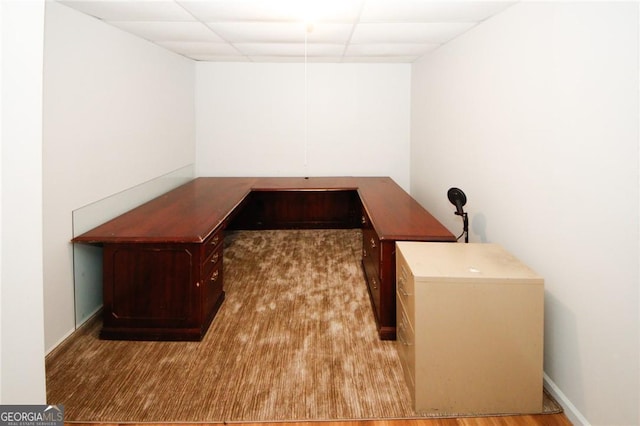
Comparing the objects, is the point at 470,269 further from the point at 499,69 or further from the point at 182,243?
the point at 182,243

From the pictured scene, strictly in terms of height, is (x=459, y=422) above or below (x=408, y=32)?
below

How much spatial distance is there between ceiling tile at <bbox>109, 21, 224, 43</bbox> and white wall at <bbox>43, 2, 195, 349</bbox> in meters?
0.11

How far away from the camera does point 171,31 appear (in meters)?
3.72

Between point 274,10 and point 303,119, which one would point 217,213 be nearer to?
point 274,10

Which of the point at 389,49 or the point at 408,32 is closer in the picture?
the point at 408,32

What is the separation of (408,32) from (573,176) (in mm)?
2177

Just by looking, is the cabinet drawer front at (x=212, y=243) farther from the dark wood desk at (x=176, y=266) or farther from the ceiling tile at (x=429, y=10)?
the ceiling tile at (x=429, y=10)

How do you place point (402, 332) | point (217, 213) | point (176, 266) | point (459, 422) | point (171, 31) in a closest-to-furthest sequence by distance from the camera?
point (459, 422) < point (402, 332) < point (176, 266) < point (217, 213) < point (171, 31)

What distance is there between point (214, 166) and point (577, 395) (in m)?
4.94

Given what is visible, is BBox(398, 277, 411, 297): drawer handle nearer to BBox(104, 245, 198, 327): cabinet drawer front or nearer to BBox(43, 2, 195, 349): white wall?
BBox(104, 245, 198, 327): cabinet drawer front

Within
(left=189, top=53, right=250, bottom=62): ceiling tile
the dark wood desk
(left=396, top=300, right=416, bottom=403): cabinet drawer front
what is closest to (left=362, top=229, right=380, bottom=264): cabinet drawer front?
the dark wood desk

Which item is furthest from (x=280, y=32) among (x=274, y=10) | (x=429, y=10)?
(x=429, y=10)

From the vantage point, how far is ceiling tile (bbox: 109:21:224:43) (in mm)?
3446

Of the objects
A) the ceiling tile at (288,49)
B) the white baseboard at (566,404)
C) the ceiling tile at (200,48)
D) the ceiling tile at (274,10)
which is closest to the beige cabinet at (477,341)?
the white baseboard at (566,404)
